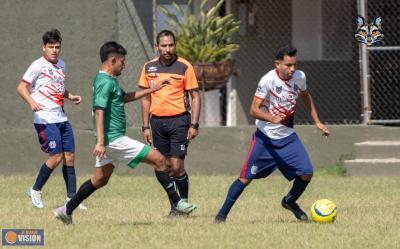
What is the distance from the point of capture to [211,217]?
40.5 feet

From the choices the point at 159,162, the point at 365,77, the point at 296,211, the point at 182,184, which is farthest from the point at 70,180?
the point at 365,77

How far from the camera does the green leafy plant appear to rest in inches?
725

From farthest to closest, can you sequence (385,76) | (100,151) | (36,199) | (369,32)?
(385,76)
(369,32)
(36,199)
(100,151)

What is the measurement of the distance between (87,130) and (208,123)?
104 inches

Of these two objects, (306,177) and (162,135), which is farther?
(162,135)

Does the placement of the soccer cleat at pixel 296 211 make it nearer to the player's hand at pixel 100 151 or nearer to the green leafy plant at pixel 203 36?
the player's hand at pixel 100 151

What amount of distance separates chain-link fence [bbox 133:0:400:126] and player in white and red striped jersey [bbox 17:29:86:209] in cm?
656

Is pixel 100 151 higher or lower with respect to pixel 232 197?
higher

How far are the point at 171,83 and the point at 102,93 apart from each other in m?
1.85

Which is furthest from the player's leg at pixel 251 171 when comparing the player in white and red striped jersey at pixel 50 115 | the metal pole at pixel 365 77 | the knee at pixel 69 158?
the metal pole at pixel 365 77

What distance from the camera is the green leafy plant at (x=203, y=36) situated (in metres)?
18.4

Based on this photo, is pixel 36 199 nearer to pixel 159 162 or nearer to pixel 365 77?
pixel 159 162

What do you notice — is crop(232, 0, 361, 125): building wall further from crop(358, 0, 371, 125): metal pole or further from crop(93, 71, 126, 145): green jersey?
crop(93, 71, 126, 145): green jersey

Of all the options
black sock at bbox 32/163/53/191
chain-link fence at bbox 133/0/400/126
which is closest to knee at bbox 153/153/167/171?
black sock at bbox 32/163/53/191
